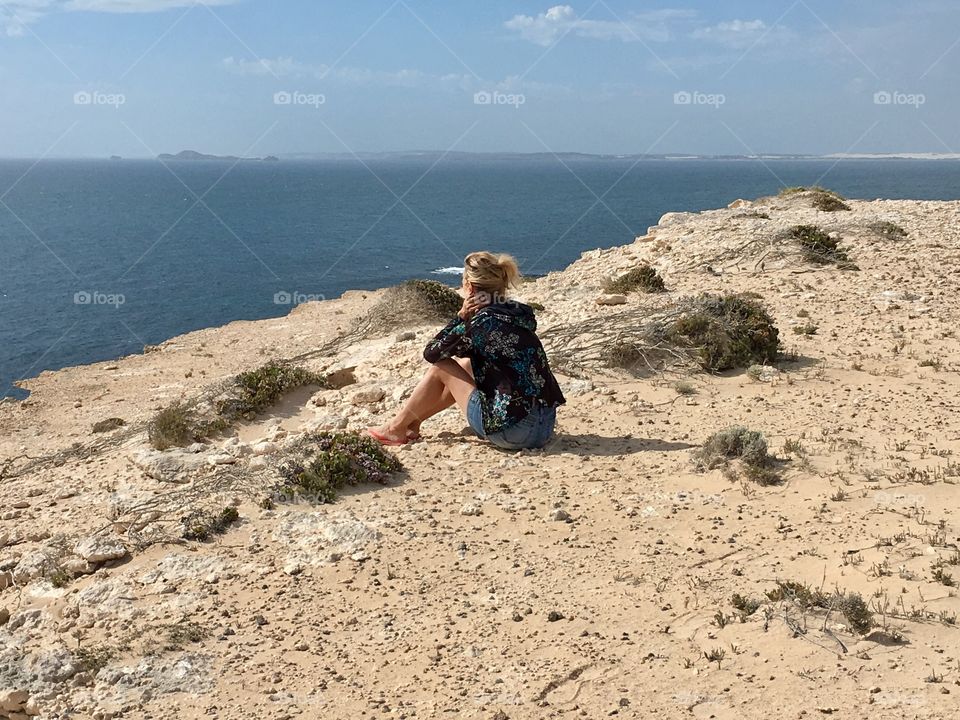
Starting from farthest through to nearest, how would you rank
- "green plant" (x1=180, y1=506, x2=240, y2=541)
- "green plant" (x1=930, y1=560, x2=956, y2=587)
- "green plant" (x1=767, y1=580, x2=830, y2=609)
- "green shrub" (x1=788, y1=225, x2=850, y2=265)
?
"green shrub" (x1=788, y1=225, x2=850, y2=265)
"green plant" (x1=180, y1=506, x2=240, y2=541)
"green plant" (x1=930, y1=560, x2=956, y2=587)
"green plant" (x1=767, y1=580, x2=830, y2=609)

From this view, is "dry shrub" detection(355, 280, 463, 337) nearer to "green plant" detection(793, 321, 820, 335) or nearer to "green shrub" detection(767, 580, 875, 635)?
"green plant" detection(793, 321, 820, 335)

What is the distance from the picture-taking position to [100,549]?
7.09 meters

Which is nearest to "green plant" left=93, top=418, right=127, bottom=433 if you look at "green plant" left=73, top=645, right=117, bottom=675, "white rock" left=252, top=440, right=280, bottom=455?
"white rock" left=252, top=440, right=280, bottom=455

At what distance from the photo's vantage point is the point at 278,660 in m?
5.59

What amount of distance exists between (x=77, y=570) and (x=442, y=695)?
11.5 ft

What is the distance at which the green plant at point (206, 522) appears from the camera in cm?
720

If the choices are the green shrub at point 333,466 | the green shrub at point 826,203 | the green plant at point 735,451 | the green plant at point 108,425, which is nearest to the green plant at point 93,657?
the green shrub at point 333,466

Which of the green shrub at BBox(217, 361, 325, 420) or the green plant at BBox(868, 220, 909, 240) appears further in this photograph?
the green plant at BBox(868, 220, 909, 240)

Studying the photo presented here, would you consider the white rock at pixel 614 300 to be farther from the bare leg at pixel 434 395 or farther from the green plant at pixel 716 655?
the green plant at pixel 716 655

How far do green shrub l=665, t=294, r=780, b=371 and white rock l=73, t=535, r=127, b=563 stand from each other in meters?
6.98

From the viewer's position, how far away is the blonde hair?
323 inches

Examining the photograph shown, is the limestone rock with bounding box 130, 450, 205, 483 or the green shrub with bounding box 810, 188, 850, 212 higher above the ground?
the green shrub with bounding box 810, 188, 850, 212

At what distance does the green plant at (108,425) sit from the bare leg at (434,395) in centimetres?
819

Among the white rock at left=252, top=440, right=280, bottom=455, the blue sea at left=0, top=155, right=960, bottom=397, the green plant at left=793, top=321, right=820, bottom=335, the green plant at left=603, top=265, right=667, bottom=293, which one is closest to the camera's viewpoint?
the white rock at left=252, top=440, right=280, bottom=455
